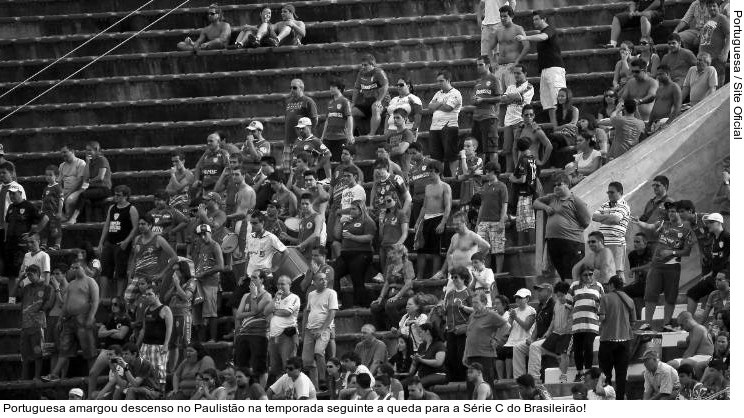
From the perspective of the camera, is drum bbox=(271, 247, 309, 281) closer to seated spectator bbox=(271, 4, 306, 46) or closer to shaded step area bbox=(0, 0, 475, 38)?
seated spectator bbox=(271, 4, 306, 46)

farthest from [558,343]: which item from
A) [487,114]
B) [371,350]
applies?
[487,114]

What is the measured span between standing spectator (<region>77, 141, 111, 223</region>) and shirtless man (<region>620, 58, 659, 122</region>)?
739cm

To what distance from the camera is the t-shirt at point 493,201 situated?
27422 mm

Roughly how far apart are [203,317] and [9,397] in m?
2.89

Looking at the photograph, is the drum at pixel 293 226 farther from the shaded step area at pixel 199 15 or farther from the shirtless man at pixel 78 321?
the shaded step area at pixel 199 15

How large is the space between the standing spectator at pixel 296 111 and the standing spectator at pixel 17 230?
356cm

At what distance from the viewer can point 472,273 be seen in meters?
26.3

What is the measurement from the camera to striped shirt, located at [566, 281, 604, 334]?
2464cm

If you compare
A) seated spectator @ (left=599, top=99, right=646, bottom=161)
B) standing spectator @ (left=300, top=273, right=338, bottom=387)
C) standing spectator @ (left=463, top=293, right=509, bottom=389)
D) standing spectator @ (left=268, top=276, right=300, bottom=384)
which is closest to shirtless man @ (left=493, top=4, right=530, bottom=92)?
seated spectator @ (left=599, top=99, right=646, bottom=161)

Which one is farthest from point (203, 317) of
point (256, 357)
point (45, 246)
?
point (45, 246)

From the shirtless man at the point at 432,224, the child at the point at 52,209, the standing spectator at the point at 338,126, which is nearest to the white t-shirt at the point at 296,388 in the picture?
the shirtless man at the point at 432,224

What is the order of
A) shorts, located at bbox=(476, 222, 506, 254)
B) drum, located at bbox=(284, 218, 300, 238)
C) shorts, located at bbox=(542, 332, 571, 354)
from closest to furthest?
shorts, located at bbox=(542, 332, 571, 354) → shorts, located at bbox=(476, 222, 506, 254) → drum, located at bbox=(284, 218, 300, 238)

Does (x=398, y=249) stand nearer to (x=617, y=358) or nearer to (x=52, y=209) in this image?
(x=617, y=358)

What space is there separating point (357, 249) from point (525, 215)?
7.11 ft
